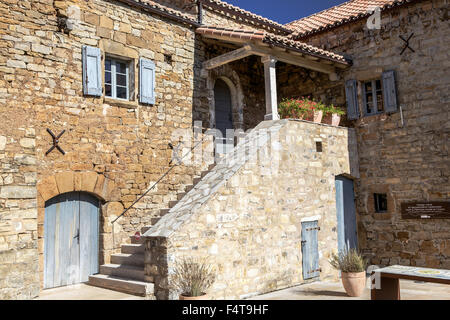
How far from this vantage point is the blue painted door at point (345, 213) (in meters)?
9.63

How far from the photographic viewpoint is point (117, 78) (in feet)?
28.1

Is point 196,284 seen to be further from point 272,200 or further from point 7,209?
point 7,209

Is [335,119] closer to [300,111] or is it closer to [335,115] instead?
[335,115]

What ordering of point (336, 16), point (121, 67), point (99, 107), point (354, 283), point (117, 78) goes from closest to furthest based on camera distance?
1. point (354, 283)
2. point (99, 107)
3. point (117, 78)
4. point (121, 67)
5. point (336, 16)

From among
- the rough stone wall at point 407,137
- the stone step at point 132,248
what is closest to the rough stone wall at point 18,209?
the stone step at point 132,248

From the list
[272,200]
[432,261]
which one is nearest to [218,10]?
[272,200]

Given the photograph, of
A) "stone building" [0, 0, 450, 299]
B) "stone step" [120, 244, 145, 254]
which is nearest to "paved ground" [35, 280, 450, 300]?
"stone building" [0, 0, 450, 299]

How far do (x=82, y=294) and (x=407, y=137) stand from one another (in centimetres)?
733

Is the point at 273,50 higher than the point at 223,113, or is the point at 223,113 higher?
the point at 273,50

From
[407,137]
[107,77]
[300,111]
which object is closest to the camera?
[107,77]

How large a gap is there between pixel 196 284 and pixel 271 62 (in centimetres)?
519

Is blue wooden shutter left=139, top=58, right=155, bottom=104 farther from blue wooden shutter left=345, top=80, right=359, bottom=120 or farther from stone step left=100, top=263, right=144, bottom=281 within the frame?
blue wooden shutter left=345, top=80, right=359, bottom=120

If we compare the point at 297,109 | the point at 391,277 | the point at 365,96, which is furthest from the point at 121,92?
the point at 391,277

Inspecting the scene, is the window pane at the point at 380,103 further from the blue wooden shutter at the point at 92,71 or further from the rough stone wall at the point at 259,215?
the blue wooden shutter at the point at 92,71
